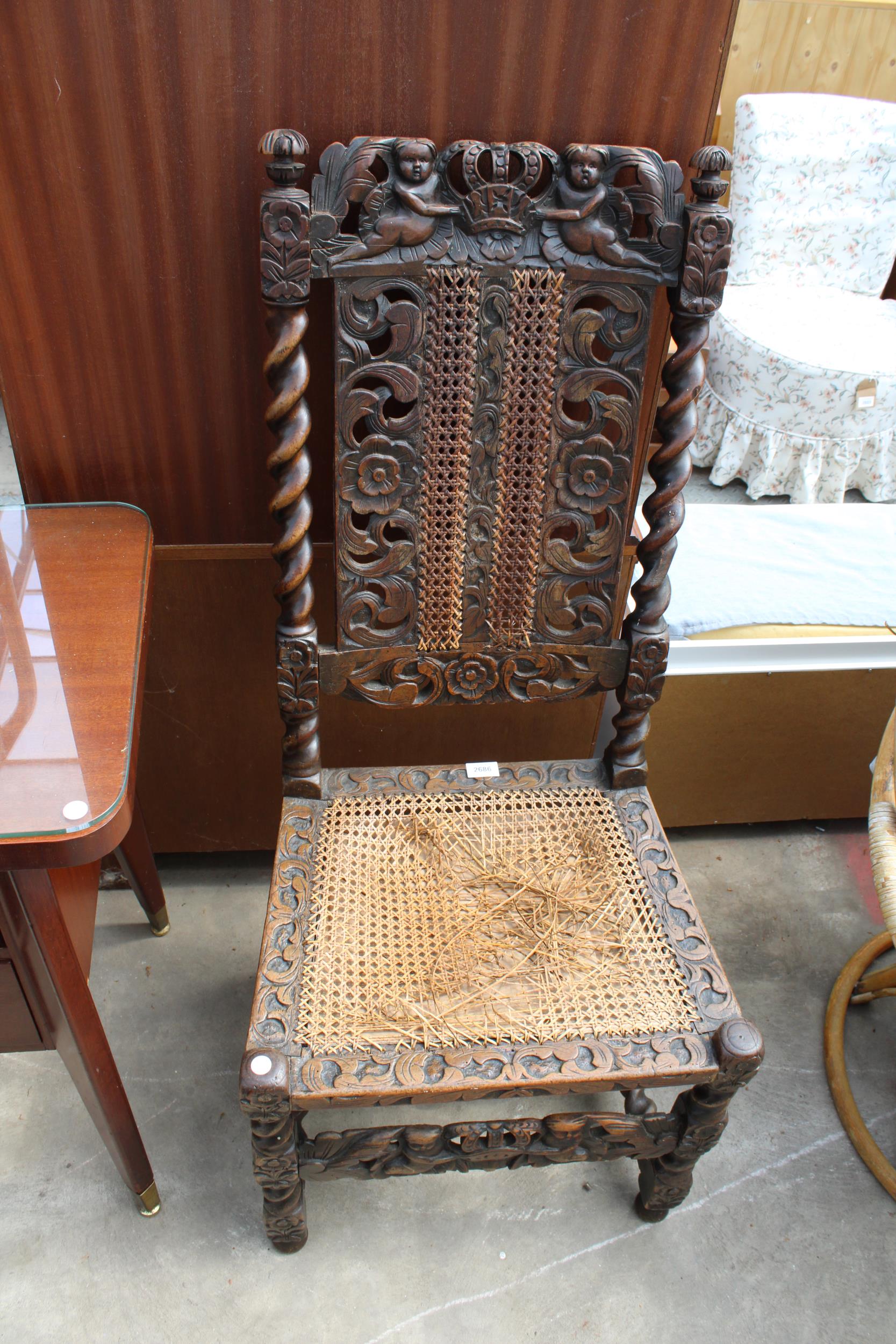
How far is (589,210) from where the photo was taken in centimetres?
108

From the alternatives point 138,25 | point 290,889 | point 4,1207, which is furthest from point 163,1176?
point 138,25

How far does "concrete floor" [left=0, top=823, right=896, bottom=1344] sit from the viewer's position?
1273 millimetres

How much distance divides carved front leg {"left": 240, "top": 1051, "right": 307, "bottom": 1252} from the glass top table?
1.17 ft

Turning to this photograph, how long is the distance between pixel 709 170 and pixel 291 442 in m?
0.58

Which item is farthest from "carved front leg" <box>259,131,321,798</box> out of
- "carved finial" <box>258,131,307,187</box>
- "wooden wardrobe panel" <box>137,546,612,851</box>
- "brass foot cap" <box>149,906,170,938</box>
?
"brass foot cap" <box>149,906,170,938</box>

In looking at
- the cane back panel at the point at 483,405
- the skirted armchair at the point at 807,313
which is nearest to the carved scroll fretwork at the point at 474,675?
the cane back panel at the point at 483,405

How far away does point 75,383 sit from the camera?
1270 millimetres

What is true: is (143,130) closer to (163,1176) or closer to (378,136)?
(378,136)

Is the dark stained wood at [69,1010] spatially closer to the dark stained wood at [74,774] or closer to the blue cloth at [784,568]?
the dark stained wood at [74,774]

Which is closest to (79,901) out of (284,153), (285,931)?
(285,931)

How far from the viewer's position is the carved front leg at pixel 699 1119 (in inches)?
41.7

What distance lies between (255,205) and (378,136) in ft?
0.59

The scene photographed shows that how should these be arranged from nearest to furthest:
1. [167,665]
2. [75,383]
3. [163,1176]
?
[75,383] < [163,1176] < [167,665]

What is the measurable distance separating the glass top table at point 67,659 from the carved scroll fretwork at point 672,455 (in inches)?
26.6
